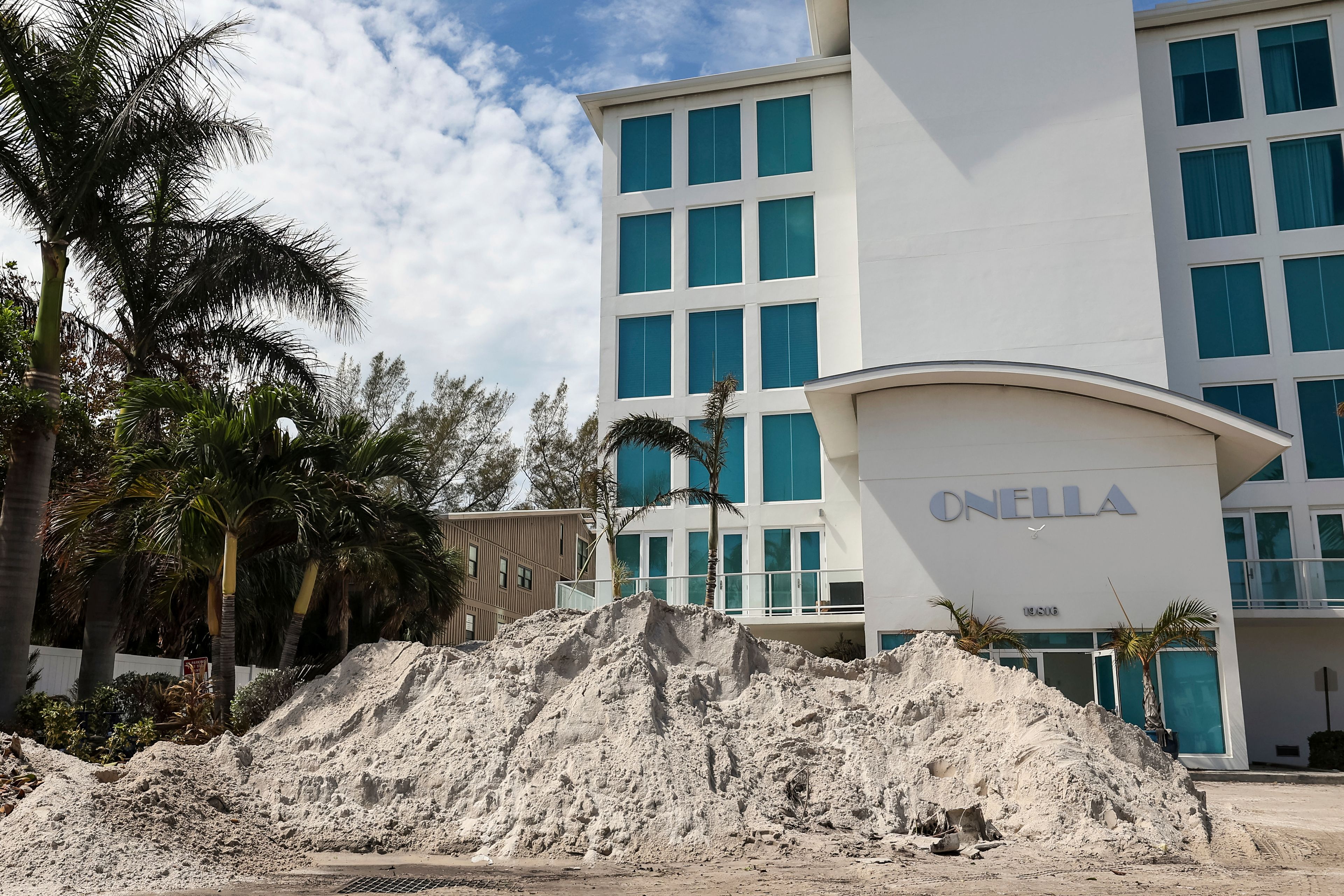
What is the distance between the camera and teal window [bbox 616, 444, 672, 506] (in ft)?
97.3

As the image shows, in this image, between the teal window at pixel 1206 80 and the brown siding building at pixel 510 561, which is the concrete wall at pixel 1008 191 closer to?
the teal window at pixel 1206 80

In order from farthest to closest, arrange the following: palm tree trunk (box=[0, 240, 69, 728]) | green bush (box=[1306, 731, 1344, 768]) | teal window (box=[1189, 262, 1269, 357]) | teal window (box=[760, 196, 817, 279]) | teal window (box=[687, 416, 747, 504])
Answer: teal window (box=[760, 196, 817, 279]) → teal window (box=[687, 416, 747, 504]) → teal window (box=[1189, 262, 1269, 357]) → green bush (box=[1306, 731, 1344, 768]) → palm tree trunk (box=[0, 240, 69, 728])

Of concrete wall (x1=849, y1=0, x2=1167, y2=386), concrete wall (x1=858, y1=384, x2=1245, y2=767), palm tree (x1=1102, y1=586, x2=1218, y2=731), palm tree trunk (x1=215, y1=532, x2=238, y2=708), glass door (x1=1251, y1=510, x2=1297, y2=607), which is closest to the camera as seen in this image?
palm tree trunk (x1=215, y1=532, x2=238, y2=708)

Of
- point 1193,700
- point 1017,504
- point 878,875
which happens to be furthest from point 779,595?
point 878,875

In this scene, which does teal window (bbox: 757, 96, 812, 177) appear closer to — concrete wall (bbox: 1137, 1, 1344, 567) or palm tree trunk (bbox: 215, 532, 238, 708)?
concrete wall (bbox: 1137, 1, 1344, 567)

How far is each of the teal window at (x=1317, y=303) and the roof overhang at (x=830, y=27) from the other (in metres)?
14.1

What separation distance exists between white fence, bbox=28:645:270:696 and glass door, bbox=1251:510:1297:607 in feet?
71.5

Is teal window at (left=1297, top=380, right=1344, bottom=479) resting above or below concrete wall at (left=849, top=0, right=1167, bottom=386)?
below

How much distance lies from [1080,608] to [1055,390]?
448 centimetres

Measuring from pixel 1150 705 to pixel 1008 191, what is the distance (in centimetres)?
1371

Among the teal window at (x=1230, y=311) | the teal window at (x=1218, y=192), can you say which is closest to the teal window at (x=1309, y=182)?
the teal window at (x=1218, y=192)

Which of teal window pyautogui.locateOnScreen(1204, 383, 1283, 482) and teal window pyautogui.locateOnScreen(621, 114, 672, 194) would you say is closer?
teal window pyautogui.locateOnScreen(1204, 383, 1283, 482)

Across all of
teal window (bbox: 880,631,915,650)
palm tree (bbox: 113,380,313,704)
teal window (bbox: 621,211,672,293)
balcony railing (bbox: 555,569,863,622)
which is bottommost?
teal window (bbox: 880,631,915,650)

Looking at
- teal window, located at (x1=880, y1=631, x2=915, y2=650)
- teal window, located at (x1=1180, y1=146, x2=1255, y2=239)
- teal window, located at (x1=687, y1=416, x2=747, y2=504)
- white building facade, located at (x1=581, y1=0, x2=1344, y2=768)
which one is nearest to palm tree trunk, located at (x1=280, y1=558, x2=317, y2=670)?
white building facade, located at (x1=581, y1=0, x2=1344, y2=768)
